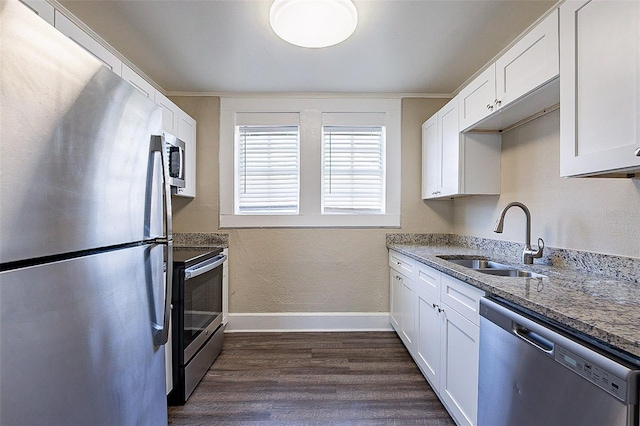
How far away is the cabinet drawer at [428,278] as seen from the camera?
6.37 feet

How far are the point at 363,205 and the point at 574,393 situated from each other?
8.05 feet

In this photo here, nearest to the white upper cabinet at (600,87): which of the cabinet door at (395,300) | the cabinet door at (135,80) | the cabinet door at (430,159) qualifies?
the cabinet door at (430,159)

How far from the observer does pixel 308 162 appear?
10.4 feet

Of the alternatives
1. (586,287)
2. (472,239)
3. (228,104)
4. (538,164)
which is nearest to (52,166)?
(586,287)

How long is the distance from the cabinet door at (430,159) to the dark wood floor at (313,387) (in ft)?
4.86

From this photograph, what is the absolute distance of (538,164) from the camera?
2006mm

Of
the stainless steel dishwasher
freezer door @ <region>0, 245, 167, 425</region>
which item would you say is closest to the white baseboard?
the stainless steel dishwasher

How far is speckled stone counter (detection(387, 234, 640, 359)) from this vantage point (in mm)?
826

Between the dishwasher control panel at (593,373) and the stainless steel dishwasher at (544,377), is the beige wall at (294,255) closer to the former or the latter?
the stainless steel dishwasher at (544,377)

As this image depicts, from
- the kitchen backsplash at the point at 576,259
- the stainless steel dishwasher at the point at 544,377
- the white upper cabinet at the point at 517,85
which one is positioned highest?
the white upper cabinet at the point at 517,85

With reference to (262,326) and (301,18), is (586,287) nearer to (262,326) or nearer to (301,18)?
(301,18)

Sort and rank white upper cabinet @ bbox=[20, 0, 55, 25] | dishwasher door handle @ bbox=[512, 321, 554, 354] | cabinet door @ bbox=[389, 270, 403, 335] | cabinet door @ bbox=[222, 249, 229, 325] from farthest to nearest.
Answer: cabinet door @ bbox=[222, 249, 229, 325]
cabinet door @ bbox=[389, 270, 403, 335]
white upper cabinet @ bbox=[20, 0, 55, 25]
dishwasher door handle @ bbox=[512, 321, 554, 354]

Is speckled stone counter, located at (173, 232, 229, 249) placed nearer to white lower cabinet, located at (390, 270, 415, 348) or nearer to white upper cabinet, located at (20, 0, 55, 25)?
white lower cabinet, located at (390, 270, 415, 348)

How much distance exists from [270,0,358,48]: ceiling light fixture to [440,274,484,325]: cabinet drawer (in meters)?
1.53
